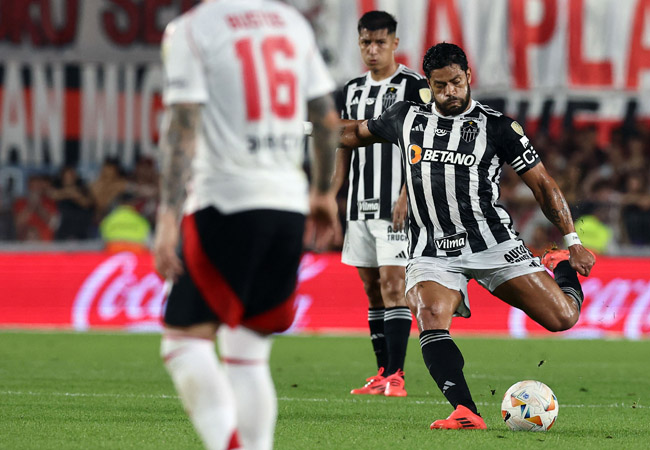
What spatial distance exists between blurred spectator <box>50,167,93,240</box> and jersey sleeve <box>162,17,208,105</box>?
11.0 metres

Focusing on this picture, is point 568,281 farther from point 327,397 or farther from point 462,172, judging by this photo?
point 327,397

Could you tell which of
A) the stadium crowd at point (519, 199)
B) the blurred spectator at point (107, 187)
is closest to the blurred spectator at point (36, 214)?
the stadium crowd at point (519, 199)

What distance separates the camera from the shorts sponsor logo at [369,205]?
27.3 feet

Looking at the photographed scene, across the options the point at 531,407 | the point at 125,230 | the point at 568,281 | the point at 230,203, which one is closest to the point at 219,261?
the point at 230,203

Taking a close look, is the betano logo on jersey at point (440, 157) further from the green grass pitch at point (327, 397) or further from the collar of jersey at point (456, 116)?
the green grass pitch at point (327, 397)

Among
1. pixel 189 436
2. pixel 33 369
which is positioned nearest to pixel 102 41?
pixel 33 369

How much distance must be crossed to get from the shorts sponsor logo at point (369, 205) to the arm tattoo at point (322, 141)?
161 inches

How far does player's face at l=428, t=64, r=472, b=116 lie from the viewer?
20.6 feet

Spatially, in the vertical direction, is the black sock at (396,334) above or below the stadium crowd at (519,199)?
above

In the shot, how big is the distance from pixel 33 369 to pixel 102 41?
907 cm

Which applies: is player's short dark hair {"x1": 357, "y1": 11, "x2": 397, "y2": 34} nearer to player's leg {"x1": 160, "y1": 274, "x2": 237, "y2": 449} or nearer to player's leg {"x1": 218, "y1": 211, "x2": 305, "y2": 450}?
player's leg {"x1": 218, "y1": 211, "x2": 305, "y2": 450}

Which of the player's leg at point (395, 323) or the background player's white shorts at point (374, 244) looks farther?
the background player's white shorts at point (374, 244)

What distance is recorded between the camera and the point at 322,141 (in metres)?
4.22

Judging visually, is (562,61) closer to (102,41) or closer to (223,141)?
(102,41)
